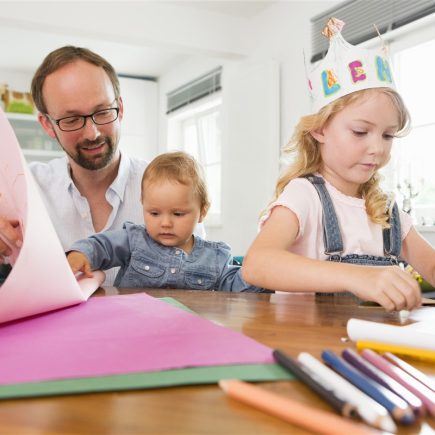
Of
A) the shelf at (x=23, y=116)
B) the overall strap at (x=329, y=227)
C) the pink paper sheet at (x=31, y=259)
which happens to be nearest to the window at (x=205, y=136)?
the shelf at (x=23, y=116)

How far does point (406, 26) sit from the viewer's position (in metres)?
3.37

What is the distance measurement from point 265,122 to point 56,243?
4055mm

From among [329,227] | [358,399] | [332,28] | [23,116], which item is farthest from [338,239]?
[23,116]

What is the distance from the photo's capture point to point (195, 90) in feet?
19.8

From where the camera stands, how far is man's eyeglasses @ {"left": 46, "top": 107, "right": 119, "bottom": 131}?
5.94ft

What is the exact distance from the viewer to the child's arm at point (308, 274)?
2.44 ft

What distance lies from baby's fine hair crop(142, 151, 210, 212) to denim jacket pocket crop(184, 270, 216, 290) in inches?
8.2

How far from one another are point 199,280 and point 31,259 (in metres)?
0.78

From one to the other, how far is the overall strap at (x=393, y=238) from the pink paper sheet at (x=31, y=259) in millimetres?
819

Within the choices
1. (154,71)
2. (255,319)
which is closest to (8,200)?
(255,319)

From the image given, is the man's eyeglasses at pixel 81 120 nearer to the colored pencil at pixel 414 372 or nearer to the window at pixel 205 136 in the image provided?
the colored pencil at pixel 414 372

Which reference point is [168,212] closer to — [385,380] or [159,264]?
[159,264]

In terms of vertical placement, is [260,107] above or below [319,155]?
above

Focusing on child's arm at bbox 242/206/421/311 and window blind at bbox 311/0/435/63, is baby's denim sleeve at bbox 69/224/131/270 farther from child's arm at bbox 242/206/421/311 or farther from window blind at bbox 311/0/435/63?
window blind at bbox 311/0/435/63
